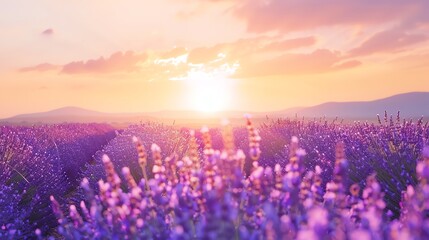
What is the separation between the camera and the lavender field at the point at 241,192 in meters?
2.22

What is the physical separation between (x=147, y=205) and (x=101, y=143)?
1647 centimetres

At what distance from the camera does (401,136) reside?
6191 millimetres

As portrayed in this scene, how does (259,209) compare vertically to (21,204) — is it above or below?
above

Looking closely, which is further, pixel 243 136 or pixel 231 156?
pixel 243 136

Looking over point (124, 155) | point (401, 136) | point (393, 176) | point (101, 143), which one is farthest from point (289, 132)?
point (101, 143)

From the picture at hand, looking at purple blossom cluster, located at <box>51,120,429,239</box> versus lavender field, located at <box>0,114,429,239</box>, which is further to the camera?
purple blossom cluster, located at <box>51,120,429,239</box>

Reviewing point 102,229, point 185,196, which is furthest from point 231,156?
point 102,229

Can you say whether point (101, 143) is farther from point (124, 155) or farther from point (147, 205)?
point (147, 205)

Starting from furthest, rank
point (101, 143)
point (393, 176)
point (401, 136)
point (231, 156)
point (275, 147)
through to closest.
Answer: point (101, 143) → point (275, 147) → point (401, 136) → point (393, 176) → point (231, 156)

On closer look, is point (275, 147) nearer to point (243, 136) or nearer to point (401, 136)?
point (243, 136)

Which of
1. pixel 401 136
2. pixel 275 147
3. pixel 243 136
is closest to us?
pixel 401 136

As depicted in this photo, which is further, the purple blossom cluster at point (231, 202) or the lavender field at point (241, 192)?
the purple blossom cluster at point (231, 202)

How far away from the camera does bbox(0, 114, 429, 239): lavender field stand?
2217 mm

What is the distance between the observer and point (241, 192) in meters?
2.72
